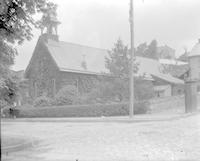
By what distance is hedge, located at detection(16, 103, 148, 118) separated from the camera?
102ft

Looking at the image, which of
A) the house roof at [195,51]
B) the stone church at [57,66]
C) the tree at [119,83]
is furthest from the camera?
the house roof at [195,51]

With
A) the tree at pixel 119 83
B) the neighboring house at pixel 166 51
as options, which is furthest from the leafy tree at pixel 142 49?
the tree at pixel 119 83

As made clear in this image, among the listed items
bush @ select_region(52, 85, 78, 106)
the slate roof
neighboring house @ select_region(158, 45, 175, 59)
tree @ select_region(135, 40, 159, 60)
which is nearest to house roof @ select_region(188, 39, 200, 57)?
the slate roof

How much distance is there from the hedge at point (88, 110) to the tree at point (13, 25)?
62.1 feet

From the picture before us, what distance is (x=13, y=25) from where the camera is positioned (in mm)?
11250

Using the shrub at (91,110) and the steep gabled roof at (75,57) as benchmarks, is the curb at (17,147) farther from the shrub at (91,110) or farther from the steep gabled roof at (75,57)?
the steep gabled roof at (75,57)

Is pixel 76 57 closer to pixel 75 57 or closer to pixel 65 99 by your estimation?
pixel 75 57

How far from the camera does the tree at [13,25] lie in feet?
34.8

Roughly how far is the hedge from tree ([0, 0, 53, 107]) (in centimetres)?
1892

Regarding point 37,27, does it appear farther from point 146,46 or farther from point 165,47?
point 165,47

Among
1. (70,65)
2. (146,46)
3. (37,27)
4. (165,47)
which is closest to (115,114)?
(70,65)

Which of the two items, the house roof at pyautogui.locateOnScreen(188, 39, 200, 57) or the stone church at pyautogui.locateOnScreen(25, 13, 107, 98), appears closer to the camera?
the stone church at pyautogui.locateOnScreen(25, 13, 107, 98)

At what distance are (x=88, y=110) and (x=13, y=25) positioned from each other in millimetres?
21314

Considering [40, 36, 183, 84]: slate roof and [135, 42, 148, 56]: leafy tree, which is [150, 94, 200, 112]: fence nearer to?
[40, 36, 183, 84]: slate roof
